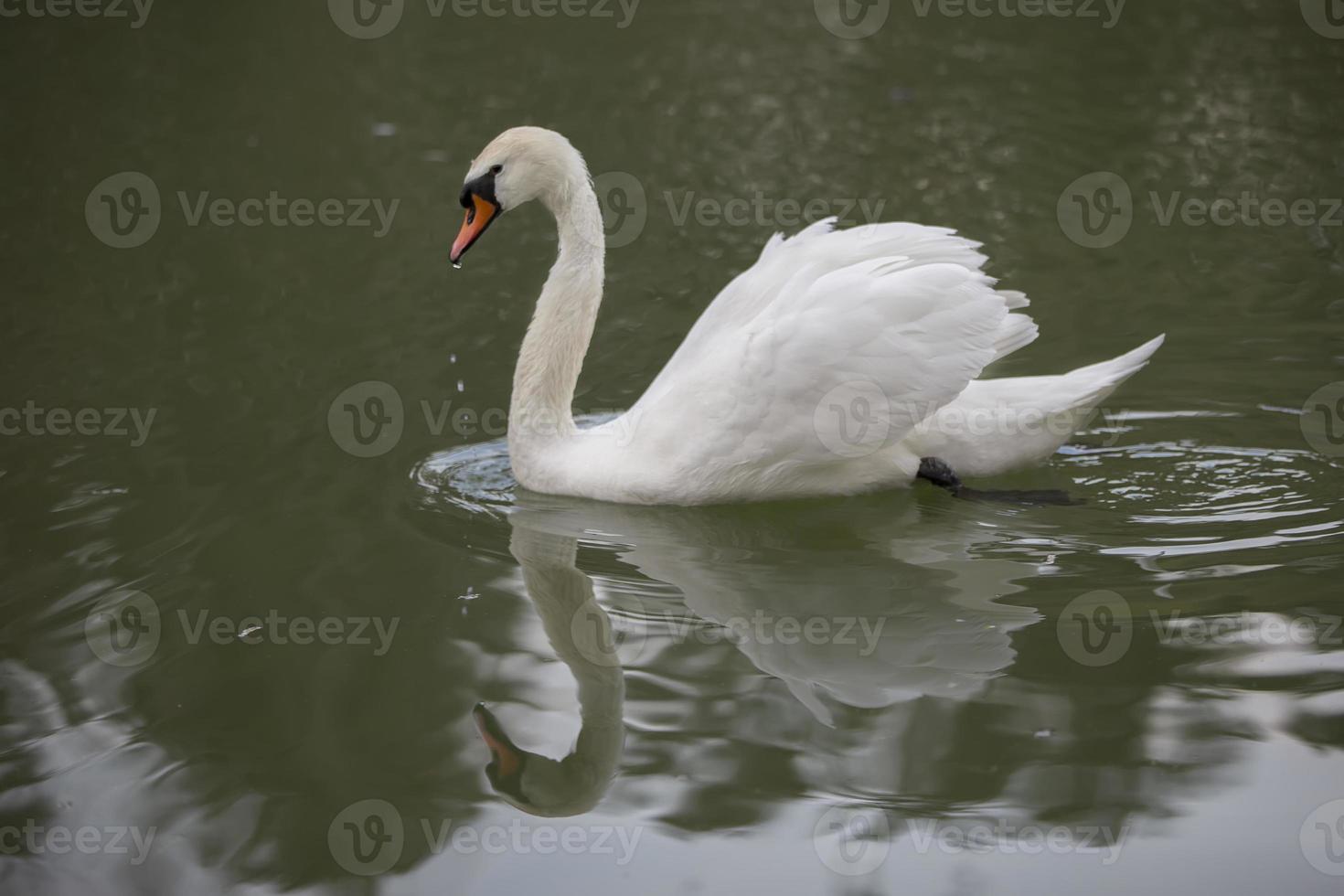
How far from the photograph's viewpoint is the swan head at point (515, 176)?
18.4 ft

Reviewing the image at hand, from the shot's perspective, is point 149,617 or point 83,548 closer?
point 149,617

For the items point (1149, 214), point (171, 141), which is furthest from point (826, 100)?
point (171, 141)

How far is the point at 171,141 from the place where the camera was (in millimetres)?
11109

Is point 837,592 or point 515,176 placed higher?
point 515,176

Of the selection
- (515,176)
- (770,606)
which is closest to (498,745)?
(770,606)

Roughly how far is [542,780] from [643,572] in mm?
1302

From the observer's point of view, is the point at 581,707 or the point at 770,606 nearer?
the point at 581,707

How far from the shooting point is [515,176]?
5641mm

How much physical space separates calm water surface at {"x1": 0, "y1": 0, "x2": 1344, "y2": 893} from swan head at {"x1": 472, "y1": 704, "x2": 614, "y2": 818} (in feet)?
0.04

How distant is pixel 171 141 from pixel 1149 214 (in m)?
7.07

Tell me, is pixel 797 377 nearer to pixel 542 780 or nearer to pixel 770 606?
pixel 770 606

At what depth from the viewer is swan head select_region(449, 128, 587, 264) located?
5.61m

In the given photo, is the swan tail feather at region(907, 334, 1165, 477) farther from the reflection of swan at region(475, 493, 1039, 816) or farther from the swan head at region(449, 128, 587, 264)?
the swan head at region(449, 128, 587, 264)

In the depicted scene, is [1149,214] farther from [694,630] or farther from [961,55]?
[694,630]
